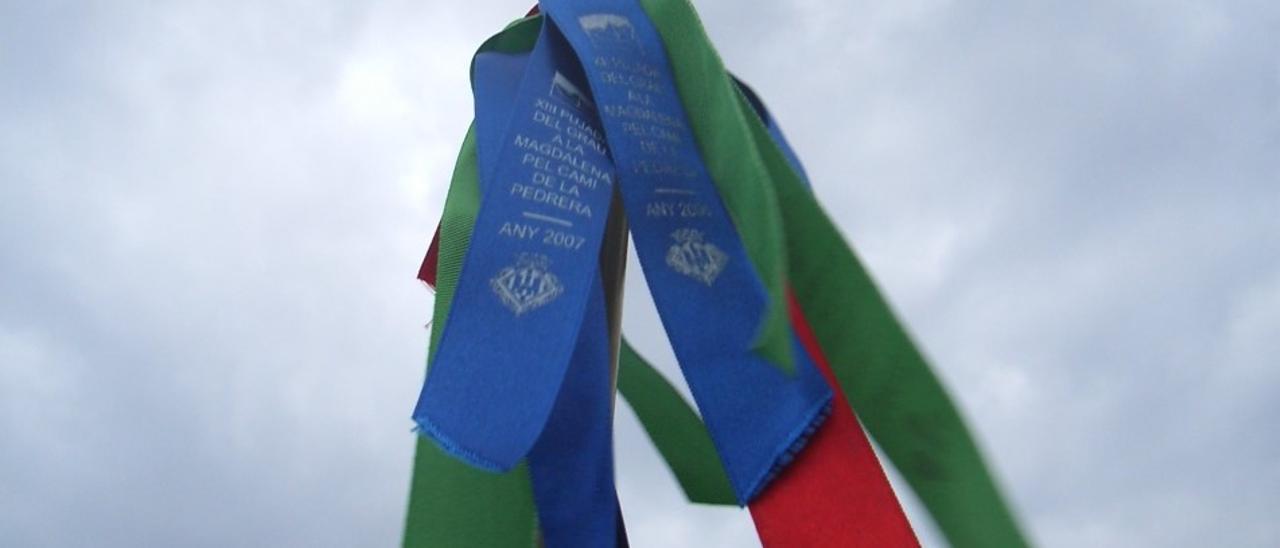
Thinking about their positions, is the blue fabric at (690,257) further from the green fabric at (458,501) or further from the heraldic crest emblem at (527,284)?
the green fabric at (458,501)

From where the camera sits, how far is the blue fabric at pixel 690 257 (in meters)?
3.64

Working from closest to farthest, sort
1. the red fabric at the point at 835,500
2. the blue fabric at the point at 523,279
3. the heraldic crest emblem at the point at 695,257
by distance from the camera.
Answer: the blue fabric at the point at 523,279
the red fabric at the point at 835,500
the heraldic crest emblem at the point at 695,257

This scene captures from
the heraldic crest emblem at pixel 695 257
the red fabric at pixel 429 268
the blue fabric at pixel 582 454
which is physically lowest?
the blue fabric at pixel 582 454

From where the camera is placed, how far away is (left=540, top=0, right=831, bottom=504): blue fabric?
11.9ft

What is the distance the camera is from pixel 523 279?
365 cm

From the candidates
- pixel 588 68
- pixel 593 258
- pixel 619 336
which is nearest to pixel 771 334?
pixel 593 258

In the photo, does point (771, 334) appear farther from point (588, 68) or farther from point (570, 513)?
point (588, 68)

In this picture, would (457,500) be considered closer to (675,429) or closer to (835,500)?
(835,500)

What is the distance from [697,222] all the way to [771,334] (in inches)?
42.1

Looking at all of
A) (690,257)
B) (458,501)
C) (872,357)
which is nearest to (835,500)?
(872,357)

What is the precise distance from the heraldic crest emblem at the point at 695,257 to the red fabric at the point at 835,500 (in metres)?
0.56

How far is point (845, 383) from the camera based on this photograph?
3.67 metres

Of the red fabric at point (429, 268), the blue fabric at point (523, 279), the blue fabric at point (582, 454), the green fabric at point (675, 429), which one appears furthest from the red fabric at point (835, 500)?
the red fabric at point (429, 268)

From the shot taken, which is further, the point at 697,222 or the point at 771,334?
the point at 697,222
